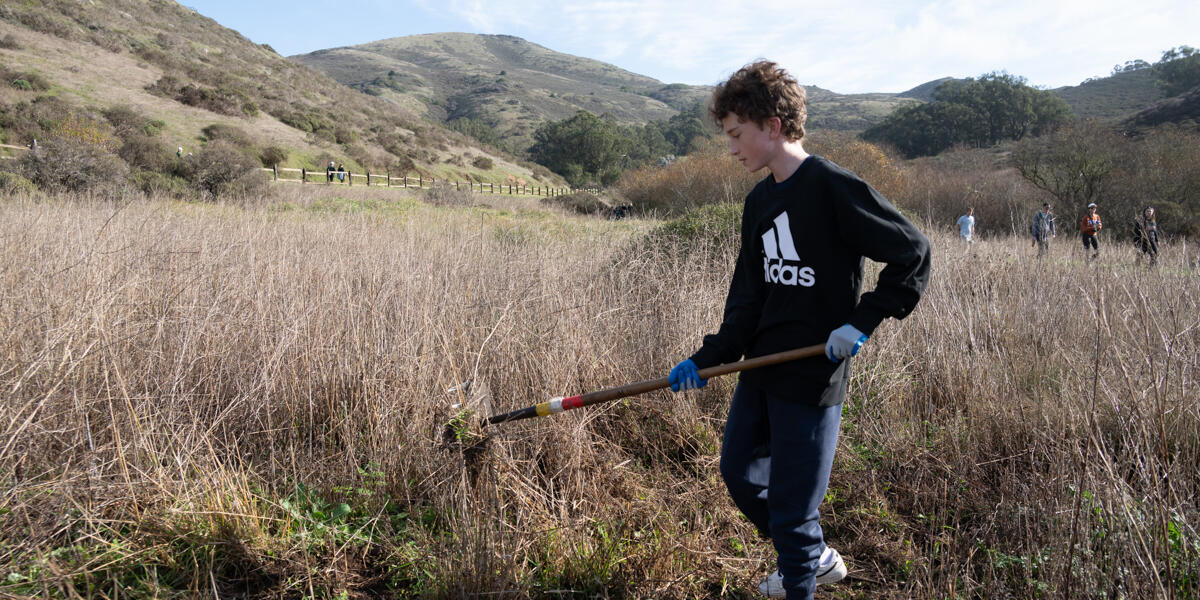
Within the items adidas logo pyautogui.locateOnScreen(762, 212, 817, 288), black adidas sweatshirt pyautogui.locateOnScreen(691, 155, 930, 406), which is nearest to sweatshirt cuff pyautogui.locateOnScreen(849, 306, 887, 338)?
black adidas sweatshirt pyautogui.locateOnScreen(691, 155, 930, 406)

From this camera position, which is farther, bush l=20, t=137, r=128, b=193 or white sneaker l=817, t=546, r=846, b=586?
bush l=20, t=137, r=128, b=193

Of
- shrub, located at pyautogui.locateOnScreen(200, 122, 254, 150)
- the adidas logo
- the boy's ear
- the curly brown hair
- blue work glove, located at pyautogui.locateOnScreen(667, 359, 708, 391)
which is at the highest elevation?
shrub, located at pyautogui.locateOnScreen(200, 122, 254, 150)

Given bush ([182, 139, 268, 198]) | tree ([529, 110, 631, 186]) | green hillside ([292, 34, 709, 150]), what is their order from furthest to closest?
green hillside ([292, 34, 709, 150])
tree ([529, 110, 631, 186])
bush ([182, 139, 268, 198])

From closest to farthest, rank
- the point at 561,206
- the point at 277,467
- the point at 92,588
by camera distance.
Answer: the point at 92,588
the point at 277,467
the point at 561,206

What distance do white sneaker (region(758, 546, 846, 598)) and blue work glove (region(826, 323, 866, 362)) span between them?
27.5 inches

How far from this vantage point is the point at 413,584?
6.75 ft

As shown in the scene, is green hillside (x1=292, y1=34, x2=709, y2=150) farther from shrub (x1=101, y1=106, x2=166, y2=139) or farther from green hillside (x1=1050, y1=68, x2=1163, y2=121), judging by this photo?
green hillside (x1=1050, y1=68, x2=1163, y2=121)

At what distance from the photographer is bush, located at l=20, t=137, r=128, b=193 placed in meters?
11.8

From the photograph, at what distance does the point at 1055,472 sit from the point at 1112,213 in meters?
18.5

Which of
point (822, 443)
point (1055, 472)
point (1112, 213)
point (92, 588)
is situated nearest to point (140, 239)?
point (92, 588)

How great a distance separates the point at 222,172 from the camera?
Result: 56.2 feet

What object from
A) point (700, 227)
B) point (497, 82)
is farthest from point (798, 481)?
point (497, 82)

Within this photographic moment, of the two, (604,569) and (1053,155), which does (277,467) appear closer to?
(604,569)

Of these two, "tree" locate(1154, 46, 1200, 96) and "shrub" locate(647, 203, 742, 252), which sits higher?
"tree" locate(1154, 46, 1200, 96)
